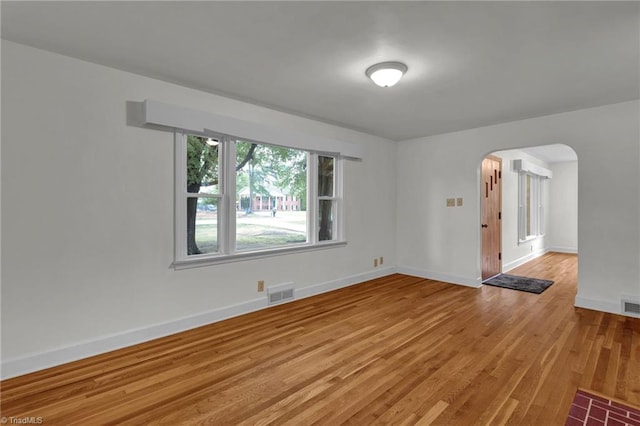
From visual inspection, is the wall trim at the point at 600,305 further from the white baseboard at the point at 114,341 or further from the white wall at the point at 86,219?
the white wall at the point at 86,219

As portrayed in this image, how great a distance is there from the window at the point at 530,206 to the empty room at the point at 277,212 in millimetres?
2706

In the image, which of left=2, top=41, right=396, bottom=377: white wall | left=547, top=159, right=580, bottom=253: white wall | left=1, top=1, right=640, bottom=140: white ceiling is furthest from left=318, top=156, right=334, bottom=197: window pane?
left=547, top=159, right=580, bottom=253: white wall

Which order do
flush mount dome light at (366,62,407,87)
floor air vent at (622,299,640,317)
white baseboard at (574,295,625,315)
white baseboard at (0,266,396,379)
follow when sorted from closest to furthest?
white baseboard at (0,266,396,379), flush mount dome light at (366,62,407,87), floor air vent at (622,299,640,317), white baseboard at (574,295,625,315)

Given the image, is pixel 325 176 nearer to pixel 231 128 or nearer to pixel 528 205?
pixel 231 128

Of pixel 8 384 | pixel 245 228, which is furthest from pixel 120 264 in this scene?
pixel 245 228

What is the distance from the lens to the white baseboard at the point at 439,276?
5.02 m

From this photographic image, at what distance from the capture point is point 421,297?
174 inches

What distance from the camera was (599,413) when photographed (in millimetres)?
1971

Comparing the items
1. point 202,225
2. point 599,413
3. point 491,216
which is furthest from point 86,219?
point 491,216

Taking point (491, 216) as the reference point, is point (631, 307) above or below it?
below

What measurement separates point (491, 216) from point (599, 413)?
13.6ft

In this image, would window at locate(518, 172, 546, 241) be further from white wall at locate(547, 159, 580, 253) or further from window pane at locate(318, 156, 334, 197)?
window pane at locate(318, 156, 334, 197)

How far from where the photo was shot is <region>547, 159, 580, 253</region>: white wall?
8.48m

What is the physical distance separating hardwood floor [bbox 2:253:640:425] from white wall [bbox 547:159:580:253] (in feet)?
19.3
